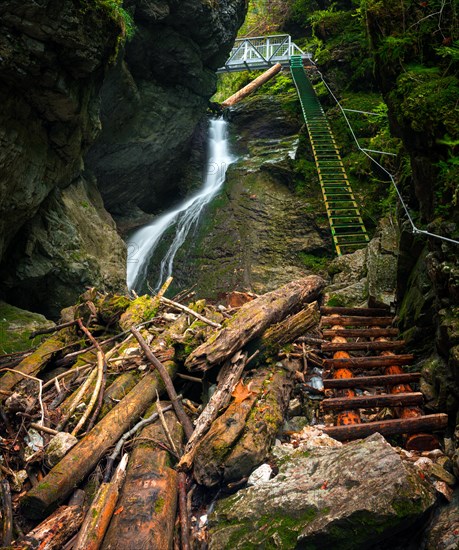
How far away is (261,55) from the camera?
897 inches

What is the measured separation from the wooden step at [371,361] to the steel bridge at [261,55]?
74.6 ft

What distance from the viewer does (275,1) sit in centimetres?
2827

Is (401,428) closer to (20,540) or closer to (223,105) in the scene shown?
(20,540)

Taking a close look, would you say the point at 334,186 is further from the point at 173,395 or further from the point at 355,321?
the point at 173,395

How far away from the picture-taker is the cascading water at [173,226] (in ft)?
46.5

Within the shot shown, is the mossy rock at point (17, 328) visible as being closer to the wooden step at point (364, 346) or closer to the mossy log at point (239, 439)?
the mossy log at point (239, 439)

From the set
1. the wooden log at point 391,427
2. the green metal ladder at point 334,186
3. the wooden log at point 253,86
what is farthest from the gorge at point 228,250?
the wooden log at point 253,86

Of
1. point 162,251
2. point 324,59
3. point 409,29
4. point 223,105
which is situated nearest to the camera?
point 409,29

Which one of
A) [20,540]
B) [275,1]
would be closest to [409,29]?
[20,540]

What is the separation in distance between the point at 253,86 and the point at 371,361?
21.7m

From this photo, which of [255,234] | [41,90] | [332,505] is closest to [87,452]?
[332,505]

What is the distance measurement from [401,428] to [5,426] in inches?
155

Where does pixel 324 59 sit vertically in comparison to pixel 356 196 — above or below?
above

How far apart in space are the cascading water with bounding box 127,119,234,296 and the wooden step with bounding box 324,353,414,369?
9.59 metres
